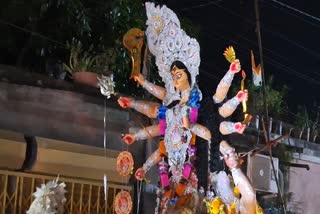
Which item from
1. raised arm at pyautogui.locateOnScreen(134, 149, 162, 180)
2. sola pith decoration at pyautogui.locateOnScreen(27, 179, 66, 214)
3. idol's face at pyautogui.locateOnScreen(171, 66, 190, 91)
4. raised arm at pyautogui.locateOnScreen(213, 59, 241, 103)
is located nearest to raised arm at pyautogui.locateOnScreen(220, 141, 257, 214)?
raised arm at pyautogui.locateOnScreen(213, 59, 241, 103)

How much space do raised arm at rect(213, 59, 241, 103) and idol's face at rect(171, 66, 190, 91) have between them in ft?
0.86

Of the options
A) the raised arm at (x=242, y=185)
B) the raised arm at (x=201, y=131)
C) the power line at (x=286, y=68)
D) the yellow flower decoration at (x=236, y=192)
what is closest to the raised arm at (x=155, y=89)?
the raised arm at (x=201, y=131)

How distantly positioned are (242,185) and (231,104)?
1.91ft

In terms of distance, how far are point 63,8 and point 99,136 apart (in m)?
1.36

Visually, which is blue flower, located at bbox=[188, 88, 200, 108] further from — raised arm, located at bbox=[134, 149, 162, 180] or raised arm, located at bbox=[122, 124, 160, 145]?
raised arm, located at bbox=[134, 149, 162, 180]

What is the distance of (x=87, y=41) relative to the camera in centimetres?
619

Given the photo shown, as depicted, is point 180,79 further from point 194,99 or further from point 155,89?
point 155,89

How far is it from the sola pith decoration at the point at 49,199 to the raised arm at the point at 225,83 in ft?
4.72

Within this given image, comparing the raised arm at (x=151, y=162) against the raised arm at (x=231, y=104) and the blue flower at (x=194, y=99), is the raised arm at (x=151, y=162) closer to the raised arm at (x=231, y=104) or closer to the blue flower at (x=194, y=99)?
the blue flower at (x=194, y=99)

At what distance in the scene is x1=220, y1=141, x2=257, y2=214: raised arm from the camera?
4.12 meters

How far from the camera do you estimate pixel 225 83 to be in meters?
4.25

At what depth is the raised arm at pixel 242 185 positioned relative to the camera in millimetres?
4125

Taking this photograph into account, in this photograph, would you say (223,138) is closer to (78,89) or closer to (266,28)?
(78,89)

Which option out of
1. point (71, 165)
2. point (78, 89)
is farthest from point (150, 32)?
point (71, 165)
